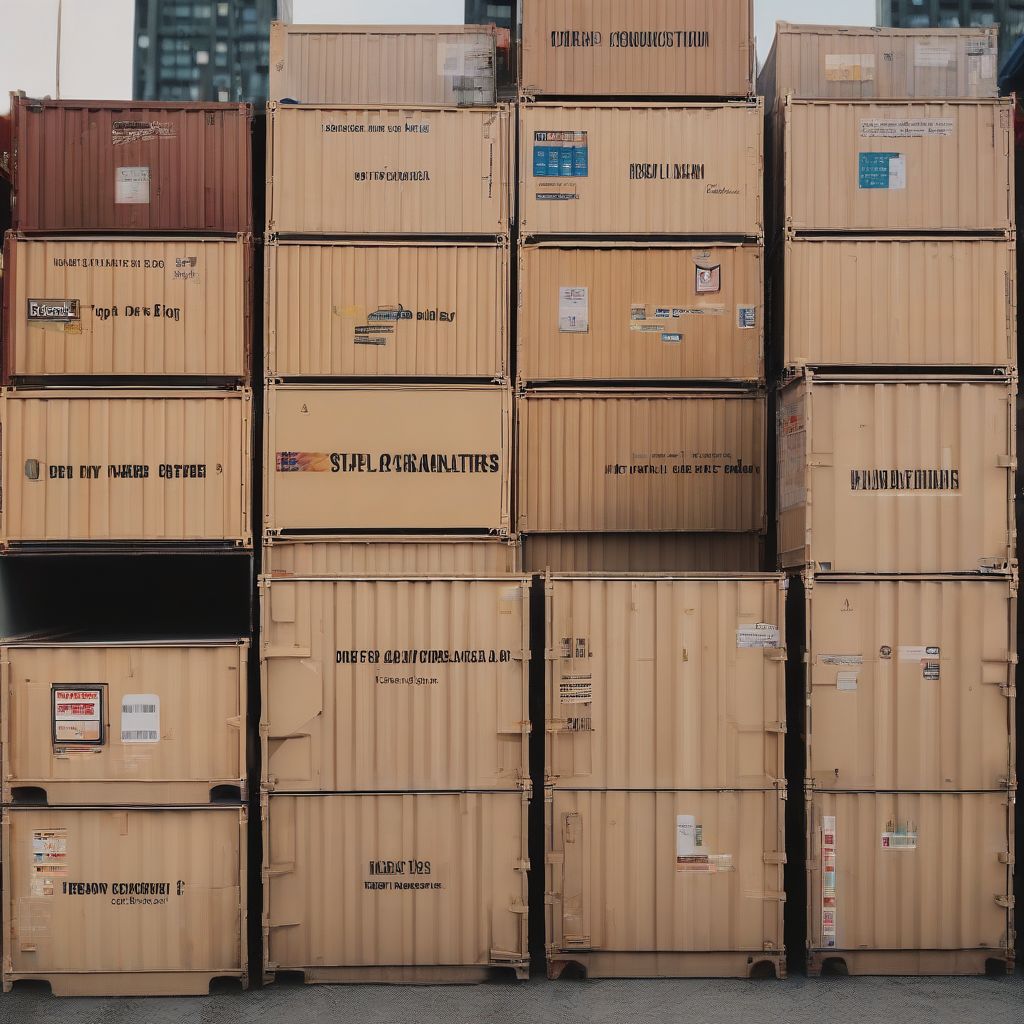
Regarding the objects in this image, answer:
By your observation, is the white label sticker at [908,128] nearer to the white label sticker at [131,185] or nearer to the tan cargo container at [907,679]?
the tan cargo container at [907,679]

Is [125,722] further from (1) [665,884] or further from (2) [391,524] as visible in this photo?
(1) [665,884]

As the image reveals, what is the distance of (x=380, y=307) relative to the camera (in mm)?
9703

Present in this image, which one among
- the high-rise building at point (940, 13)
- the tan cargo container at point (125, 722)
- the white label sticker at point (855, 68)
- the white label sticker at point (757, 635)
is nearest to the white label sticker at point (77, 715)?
the tan cargo container at point (125, 722)

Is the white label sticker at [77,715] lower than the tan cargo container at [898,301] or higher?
lower

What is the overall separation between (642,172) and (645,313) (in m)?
1.38

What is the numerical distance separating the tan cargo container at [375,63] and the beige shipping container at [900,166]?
3427mm

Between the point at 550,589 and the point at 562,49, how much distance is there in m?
5.49

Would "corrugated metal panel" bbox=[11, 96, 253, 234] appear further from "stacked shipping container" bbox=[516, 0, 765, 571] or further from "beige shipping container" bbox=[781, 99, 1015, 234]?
"beige shipping container" bbox=[781, 99, 1015, 234]

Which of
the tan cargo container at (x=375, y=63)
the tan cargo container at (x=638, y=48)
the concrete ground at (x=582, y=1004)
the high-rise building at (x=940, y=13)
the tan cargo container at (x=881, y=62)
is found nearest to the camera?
the concrete ground at (x=582, y=1004)

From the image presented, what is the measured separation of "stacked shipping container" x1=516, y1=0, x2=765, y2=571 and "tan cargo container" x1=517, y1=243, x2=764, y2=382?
0.5 inches

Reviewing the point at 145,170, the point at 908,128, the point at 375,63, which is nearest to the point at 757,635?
the point at 908,128

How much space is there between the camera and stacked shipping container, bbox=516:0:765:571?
32.4 feet

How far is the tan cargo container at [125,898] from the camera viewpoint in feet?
28.6

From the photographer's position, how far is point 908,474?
8875 millimetres
